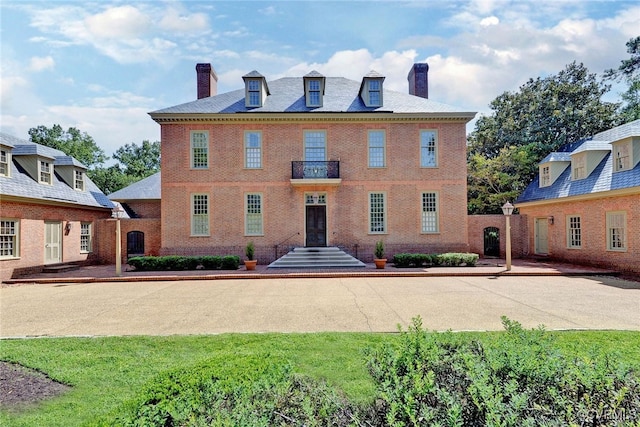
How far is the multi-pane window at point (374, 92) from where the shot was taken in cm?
2078

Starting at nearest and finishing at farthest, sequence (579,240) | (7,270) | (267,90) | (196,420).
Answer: (196,420) < (7,270) < (579,240) < (267,90)

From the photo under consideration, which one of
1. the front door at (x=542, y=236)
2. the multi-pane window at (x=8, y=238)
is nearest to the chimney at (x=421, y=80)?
the front door at (x=542, y=236)

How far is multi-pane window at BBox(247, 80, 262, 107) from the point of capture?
2055 centimetres

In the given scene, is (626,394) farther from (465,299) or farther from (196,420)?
(465,299)

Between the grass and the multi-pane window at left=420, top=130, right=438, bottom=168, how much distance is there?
1509 centimetres

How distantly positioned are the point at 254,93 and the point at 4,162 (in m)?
11.9

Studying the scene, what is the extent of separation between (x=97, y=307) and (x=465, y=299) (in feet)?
31.2

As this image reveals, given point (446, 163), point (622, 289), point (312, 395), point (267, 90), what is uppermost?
point (267, 90)

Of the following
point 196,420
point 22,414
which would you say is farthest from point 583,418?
point 22,414

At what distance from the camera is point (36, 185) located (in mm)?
17438

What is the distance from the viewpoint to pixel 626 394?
2754mm

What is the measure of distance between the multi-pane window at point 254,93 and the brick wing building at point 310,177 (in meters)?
0.06

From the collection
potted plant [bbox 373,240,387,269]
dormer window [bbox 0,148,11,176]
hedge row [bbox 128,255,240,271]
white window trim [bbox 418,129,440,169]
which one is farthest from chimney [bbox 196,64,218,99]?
potted plant [bbox 373,240,387,269]

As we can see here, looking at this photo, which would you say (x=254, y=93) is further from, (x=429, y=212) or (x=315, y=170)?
(x=429, y=212)
